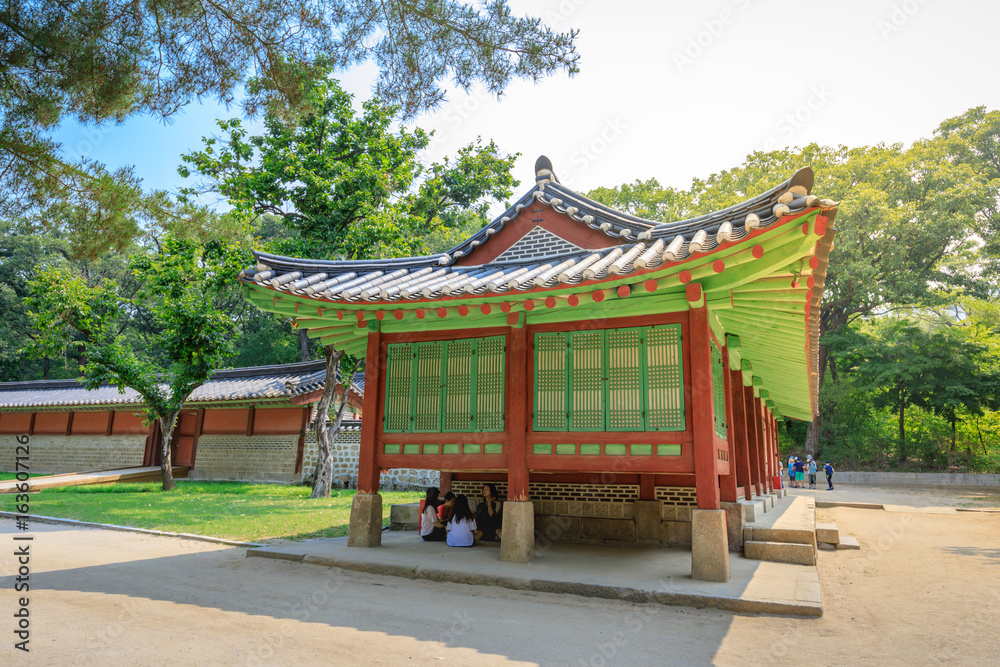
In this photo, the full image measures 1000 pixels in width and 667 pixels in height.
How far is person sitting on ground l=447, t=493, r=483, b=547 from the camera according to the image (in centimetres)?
964

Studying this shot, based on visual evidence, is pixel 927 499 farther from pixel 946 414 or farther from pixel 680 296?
pixel 680 296

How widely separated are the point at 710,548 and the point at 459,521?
13.7 ft

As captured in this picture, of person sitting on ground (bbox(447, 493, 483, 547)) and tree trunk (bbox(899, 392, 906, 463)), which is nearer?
person sitting on ground (bbox(447, 493, 483, 547))

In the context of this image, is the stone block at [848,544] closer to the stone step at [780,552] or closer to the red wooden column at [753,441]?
the red wooden column at [753,441]

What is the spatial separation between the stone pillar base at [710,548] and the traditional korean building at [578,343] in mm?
17

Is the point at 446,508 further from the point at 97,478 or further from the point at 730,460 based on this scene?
the point at 97,478

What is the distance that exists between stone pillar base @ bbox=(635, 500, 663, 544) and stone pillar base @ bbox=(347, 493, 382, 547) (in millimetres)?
4273

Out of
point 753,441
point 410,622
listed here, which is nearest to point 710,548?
point 410,622

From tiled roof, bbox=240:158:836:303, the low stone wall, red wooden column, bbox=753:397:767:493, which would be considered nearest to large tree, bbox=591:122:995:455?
the low stone wall

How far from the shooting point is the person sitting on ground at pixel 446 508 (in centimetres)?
1041

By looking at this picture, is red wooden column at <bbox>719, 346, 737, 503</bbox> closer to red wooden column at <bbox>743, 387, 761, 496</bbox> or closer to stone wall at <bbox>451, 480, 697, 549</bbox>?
stone wall at <bbox>451, 480, 697, 549</bbox>

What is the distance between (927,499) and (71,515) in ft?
94.3

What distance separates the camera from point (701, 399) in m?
7.49

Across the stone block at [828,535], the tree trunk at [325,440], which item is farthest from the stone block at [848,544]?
the tree trunk at [325,440]
